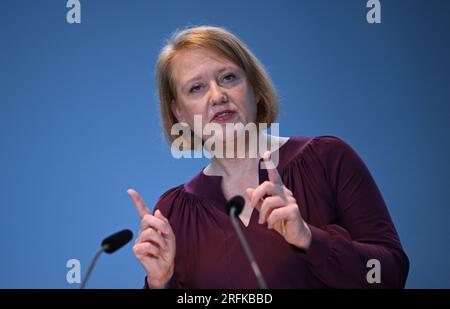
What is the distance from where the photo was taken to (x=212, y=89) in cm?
134

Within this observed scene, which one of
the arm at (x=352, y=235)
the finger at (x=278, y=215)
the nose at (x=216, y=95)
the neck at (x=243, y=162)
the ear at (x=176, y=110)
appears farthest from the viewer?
the ear at (x=176, y=110)

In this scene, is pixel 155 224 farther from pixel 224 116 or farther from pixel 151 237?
pixel 224 116

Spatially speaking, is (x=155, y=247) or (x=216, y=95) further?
(x=216, y=95)

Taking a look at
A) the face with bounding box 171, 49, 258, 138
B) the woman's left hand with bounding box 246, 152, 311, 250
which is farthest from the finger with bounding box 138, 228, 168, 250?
the face with bounding box 171, 49, 258, 138

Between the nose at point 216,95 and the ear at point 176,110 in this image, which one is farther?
the ear at point 176,110

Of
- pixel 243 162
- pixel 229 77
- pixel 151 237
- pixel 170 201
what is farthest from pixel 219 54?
pixel 151 237

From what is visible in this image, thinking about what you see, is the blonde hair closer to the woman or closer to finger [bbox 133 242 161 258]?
the woman

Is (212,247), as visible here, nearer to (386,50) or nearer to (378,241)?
(378,241)

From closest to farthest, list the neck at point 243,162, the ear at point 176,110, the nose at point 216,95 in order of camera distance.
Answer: the nose at point 216,95, the neck at point 243,162, the ear at point 176,110

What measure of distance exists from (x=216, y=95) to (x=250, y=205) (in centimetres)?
30

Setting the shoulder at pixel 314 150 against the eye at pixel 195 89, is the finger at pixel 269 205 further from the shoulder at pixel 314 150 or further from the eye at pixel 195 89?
the eye at pixel 195 89

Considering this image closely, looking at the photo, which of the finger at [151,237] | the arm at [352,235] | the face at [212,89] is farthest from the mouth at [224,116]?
the finger at [151,237]

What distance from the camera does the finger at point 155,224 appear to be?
1.10 metres

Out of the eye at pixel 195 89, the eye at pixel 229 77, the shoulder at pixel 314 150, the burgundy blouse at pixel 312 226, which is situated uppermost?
the eye at pixel 229 77
